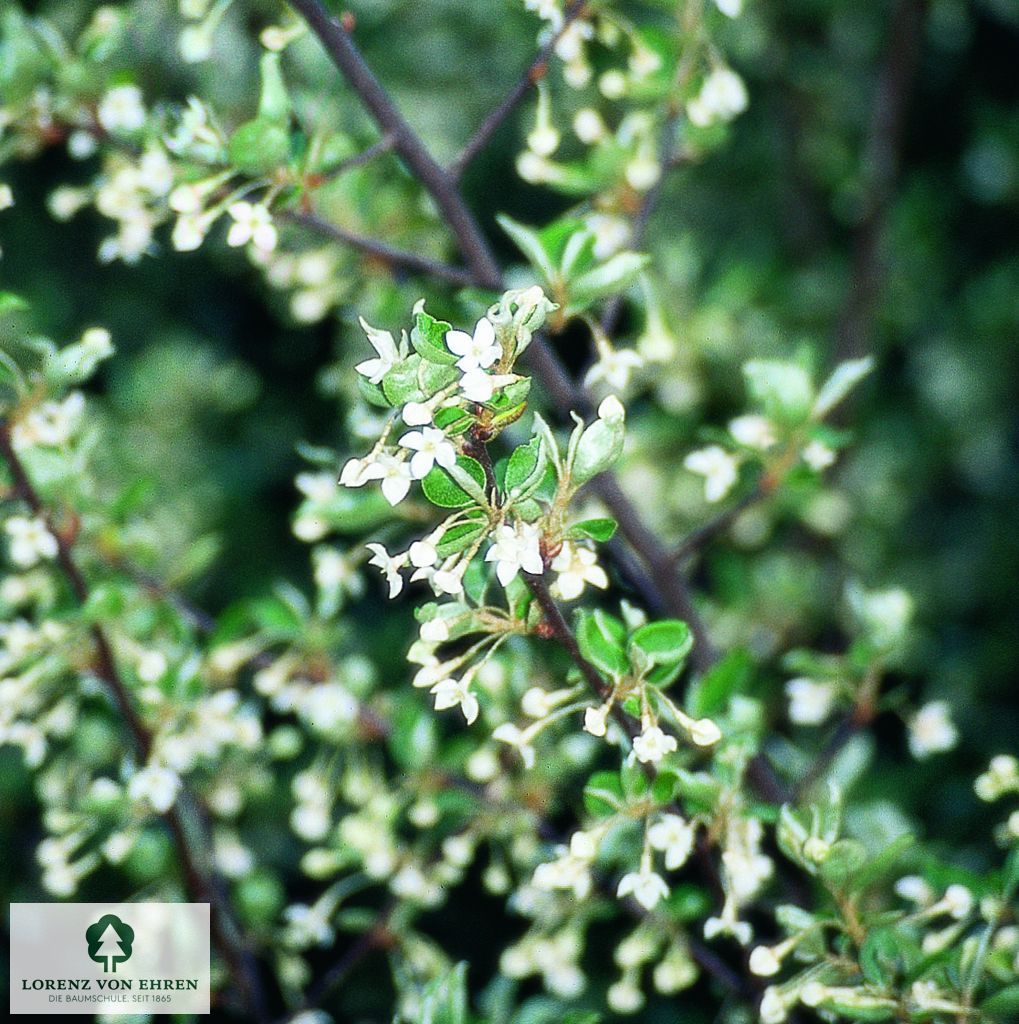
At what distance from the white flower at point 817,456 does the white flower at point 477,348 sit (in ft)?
1.28

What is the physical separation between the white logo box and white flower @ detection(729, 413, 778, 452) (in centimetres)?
59

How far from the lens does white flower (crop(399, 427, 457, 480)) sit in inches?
23.5

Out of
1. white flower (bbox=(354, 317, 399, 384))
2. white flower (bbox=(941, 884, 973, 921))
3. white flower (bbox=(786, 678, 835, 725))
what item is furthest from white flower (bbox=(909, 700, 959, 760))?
white flower (bbox=(354, 317, 399, 384))

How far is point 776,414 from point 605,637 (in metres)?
0.30

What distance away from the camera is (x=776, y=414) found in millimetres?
923

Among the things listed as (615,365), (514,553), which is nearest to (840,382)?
(615,365)

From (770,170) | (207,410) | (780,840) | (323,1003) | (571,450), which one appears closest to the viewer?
(571,450)

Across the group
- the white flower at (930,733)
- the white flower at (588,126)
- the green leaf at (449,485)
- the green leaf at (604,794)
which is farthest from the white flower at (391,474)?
the white flower at (930,733)

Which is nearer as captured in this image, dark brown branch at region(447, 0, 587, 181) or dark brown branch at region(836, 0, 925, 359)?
dark brown branch at region(447, 0, 587, 181)

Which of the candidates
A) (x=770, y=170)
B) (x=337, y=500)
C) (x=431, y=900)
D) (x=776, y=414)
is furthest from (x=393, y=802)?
(x=770, y=170)

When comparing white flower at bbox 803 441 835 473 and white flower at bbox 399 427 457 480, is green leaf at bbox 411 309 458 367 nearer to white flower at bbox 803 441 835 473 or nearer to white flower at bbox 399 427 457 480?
white flower at bbox 399 427 457 480

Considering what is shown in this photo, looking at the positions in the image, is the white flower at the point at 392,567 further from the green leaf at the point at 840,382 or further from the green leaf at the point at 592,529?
the green leaf at the point at 840,382

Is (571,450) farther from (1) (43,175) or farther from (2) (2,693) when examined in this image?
(1) (43,175)

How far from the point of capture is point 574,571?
0.69 metres
